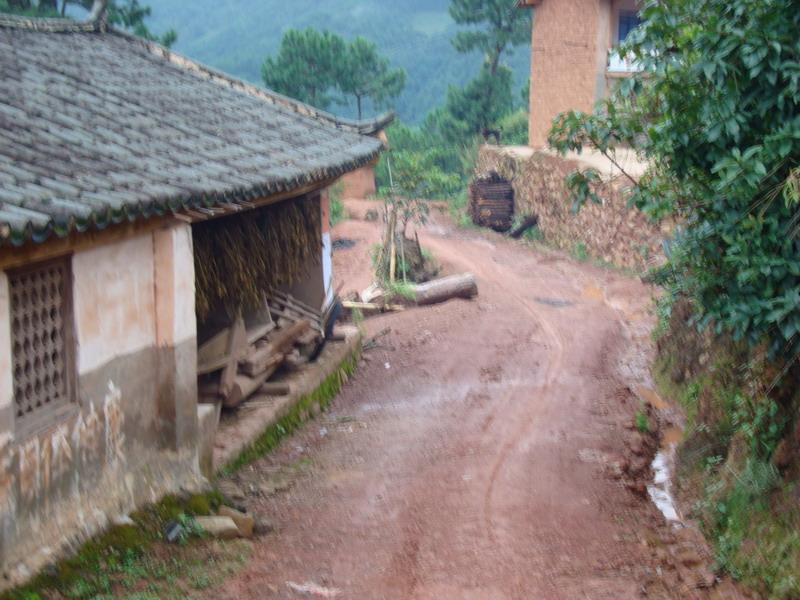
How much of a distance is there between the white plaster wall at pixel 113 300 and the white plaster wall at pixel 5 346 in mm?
867

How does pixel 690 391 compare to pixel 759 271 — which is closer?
pixel 759 271

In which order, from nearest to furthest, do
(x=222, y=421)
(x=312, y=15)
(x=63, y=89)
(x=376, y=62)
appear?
(x=63, y=89), (x=222, y=421), (x=376, y=62), (x=312, y=15)

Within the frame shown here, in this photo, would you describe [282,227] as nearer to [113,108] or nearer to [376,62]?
[113,108]

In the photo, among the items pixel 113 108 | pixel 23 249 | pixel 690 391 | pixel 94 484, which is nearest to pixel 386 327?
pixel 690 391

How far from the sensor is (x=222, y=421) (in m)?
10.3

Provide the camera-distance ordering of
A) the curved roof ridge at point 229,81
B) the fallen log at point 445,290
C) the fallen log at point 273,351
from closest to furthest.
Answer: the fallen log at point 273,351, the curved roof ridge at point 229,81, the fallen log at point 445,290

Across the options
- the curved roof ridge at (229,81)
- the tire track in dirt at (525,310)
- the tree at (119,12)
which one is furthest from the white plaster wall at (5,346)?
the tree at (119,12)

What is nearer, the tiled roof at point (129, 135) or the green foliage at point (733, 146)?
the tiled roof at point (129, 135)

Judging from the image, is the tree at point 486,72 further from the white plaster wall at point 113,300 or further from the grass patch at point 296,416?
the white plaster wall at point 113,300

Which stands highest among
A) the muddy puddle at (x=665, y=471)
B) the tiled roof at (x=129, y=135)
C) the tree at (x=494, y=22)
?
the tree at (x=494, y=22)

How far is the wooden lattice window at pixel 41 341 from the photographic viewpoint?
648cm

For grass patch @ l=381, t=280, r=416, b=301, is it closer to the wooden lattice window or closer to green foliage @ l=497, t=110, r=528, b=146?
the wooden lattice window

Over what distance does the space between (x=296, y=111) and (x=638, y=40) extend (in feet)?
18.3

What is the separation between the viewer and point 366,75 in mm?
40969
